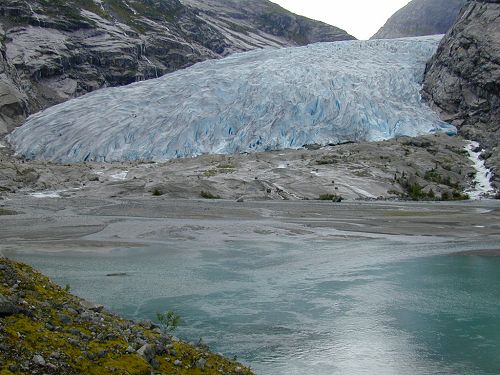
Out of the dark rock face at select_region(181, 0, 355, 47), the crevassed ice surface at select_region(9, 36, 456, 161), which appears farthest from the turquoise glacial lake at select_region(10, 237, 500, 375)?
the dark rock face at select_region(181, 0, 355, 47)

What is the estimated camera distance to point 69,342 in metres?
4.90

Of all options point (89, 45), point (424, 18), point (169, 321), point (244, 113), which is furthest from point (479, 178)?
point (424, 18)

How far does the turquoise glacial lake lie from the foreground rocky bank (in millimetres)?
2729

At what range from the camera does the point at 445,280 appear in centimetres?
1464

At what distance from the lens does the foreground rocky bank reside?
438 centimetres

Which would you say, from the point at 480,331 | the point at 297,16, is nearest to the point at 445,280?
the point at 480,331

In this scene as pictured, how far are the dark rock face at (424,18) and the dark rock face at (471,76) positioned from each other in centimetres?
7312

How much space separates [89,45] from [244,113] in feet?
129

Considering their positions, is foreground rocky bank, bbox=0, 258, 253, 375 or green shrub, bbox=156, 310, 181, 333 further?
green shrub, bbox=156, 310, 181, 333

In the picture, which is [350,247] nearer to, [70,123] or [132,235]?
[132,235]

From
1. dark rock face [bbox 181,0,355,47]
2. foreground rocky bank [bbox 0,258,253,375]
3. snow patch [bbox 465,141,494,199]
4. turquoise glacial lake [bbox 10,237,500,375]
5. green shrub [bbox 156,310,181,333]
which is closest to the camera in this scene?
foreground rocky bank [bbox 0,258,253,375]

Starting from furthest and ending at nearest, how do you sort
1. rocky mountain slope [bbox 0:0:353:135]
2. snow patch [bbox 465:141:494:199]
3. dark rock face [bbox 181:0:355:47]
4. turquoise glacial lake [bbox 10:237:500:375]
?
1. dark rock face [bbox 181:0:355:47]
2. rocky mountain slope [bbox 0:0:353:135]
3. snow patch [bbox 465:141:494:199]
4. turquoise glacial lake [bbox 10:237:500:375]

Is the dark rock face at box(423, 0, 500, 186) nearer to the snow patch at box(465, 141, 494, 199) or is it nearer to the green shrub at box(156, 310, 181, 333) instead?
the snow patch at box(465, 141, 494, 199)

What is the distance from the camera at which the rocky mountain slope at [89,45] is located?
70.1 metres
